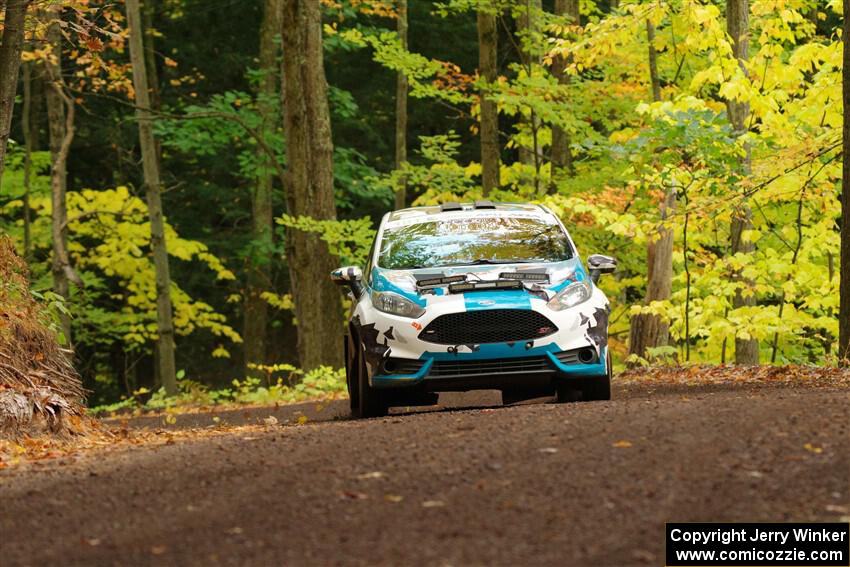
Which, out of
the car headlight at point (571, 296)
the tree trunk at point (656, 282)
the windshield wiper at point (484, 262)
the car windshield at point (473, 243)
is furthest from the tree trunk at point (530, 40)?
the car headlight at point (571, 296)

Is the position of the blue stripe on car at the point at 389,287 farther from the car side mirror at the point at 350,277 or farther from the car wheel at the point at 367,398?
the car wheel at the point at 367,398

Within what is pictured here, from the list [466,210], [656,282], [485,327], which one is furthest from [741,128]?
[485,327]

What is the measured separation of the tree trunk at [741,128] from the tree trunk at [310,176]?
6712 mm

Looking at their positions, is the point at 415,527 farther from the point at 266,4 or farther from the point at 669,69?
the point at 266,4

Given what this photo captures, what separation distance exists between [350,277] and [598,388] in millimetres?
2398

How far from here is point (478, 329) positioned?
9.64 meters

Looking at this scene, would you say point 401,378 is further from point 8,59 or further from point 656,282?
point 656,282

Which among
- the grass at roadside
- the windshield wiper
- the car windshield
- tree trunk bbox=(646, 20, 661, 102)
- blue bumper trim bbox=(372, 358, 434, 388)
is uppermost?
tree trunk bbox=(646, 20, 661, 102)

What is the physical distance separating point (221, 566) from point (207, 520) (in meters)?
0.81

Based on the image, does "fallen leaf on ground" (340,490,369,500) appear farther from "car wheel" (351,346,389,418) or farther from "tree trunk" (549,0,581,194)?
"tree trunk" (549,0,581,194)

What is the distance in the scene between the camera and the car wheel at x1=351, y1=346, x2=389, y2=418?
10.1m

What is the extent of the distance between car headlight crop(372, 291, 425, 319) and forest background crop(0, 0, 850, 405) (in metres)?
3.86

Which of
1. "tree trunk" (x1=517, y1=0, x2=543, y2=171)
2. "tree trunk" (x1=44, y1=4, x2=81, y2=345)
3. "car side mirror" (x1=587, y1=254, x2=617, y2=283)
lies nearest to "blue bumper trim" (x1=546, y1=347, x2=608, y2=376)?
"car side mirror" (x1=587, y1=254, x2=617, y2=283)

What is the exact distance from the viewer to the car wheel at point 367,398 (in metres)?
10.1
